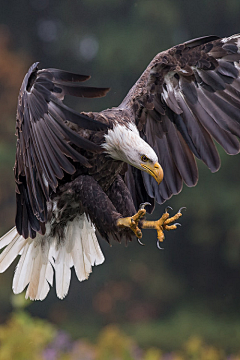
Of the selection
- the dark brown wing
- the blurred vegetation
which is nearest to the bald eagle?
the dark brown wing

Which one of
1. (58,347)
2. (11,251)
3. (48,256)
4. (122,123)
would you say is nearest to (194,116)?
(122,123)

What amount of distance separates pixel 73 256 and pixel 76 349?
3303mm

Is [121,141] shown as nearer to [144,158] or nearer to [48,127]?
[144,158]

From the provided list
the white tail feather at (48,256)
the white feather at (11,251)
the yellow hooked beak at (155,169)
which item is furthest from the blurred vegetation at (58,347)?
the yellow hooked beak at (155,169)

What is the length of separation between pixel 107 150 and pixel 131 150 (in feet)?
0.43

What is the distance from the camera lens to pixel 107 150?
274cm

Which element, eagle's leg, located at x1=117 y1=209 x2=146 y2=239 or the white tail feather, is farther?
the white tail feather

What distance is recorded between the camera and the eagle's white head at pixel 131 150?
264 centimetres

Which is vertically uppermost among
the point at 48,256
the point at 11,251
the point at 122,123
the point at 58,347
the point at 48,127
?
the point at 48,127

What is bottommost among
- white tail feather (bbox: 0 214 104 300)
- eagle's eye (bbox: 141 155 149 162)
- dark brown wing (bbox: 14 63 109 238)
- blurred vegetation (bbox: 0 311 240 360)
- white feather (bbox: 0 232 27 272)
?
blurred vegetation (bbox: 0 311 240 360)

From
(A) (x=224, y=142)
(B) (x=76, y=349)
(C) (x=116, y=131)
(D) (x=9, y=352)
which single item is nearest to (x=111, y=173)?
(C) (x=116, y=131)

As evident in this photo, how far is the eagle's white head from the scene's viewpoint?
8.67 ft

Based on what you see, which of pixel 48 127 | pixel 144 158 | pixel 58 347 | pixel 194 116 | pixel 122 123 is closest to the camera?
pixel 48 127

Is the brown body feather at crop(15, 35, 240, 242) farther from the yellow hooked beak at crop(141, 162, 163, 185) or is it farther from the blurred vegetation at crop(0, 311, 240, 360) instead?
the blurred vegetation at crop(0, 311, 240, 360)
